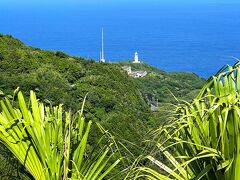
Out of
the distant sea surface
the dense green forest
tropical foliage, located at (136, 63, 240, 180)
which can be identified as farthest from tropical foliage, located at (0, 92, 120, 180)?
the distant sea surface

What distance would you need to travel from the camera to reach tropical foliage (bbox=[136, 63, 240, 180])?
1.79m

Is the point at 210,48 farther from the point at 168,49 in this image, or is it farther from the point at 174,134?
the point at 174,134

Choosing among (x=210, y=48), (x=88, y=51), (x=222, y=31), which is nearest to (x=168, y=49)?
Answer: (x=210, y=48)

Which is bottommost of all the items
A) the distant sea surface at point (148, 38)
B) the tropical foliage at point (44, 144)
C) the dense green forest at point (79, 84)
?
the tropical foliage at point (44, 144)

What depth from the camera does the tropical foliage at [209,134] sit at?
179 cm

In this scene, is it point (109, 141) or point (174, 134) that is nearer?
point (174, 134)

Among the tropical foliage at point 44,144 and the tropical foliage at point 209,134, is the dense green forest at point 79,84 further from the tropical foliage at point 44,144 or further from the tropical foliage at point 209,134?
the tropical foliage at point 209,134

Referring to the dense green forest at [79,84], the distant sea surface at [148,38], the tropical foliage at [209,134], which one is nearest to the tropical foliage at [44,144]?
the tropical foliage at [209,134]

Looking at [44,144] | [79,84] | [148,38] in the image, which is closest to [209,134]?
[44,144]

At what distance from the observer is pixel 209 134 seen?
74.0 inches

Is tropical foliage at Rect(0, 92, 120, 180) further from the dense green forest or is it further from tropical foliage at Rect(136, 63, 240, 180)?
the dense green forest

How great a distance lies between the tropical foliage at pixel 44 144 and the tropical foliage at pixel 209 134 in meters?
0.31

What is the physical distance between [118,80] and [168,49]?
62136 millimetres

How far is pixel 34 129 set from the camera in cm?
220
